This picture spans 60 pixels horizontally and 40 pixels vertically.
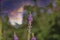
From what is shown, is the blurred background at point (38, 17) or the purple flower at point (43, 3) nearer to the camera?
the blurred background at point (38, 17)

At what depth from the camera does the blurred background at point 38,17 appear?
1832 mm

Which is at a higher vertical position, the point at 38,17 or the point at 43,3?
the point at 43,3

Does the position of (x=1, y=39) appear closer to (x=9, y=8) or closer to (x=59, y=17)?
(x=9, y=8)

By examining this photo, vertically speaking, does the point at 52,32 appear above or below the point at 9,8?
below

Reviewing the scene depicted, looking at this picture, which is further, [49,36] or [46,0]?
[46,0]

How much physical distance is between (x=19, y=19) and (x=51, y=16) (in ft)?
0.96

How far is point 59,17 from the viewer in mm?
1924

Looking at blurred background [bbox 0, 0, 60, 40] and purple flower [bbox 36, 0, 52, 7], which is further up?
purple flower [bbox 36, 0, 52, 7]

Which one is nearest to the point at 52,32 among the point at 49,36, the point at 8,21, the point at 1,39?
the point at 49,36

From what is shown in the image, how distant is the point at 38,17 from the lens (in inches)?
76.6

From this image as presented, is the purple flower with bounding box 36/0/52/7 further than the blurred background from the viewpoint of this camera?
Yes

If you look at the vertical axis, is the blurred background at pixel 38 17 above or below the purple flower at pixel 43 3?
below

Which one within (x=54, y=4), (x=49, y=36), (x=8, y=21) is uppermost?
(x=54, y=4)

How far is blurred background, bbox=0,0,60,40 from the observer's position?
1832 mm
